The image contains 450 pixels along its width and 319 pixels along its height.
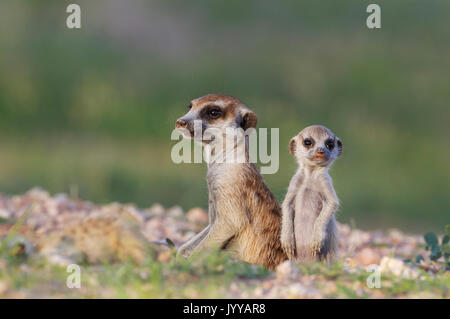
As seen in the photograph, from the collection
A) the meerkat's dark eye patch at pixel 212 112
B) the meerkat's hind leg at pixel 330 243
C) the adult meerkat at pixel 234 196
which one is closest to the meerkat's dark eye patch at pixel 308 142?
the adult meerkat at pixel 234 196

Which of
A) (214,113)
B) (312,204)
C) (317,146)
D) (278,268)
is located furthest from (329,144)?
(278,268)

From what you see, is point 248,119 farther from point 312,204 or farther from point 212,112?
point 312,204

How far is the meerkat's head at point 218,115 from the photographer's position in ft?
17.8

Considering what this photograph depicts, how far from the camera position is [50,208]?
7797 millimetres

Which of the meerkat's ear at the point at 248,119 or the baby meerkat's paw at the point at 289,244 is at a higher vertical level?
the meerkat's ear at the point at 248,119

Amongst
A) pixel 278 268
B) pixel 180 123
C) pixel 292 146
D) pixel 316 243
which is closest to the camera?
pixel 278 268

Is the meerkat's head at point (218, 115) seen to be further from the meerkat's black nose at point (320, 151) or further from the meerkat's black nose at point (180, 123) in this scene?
the meerkat's black nose at point (320, 151)

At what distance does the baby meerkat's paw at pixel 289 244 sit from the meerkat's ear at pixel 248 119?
33.8 inches

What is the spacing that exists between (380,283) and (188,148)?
261 cm

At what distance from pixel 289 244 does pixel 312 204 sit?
32 centimetres

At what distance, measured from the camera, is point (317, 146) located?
17.3ft

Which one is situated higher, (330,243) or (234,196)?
(234,196)
